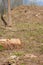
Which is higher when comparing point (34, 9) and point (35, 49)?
point (35, 49)

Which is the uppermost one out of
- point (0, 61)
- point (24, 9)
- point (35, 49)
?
point (0, 61)

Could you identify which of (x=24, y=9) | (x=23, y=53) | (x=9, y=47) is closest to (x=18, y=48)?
(x=9, y=47)

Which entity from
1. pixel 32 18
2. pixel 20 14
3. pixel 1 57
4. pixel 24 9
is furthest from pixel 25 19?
Answer: pixel 1 57

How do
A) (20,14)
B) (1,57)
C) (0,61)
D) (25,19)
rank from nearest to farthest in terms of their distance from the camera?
1. (0,61)
2. (1,57)
3. (25,19)
4. (20,14)

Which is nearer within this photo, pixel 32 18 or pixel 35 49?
pixel 35 49

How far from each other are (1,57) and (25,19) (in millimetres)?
10875

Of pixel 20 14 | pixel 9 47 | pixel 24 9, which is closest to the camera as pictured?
pixel 9 47

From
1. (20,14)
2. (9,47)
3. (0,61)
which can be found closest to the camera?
(0,61)

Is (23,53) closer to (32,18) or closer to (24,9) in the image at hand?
(32,18)

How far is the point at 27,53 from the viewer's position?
6.19 meters

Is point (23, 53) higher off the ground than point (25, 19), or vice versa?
point (23, 53)

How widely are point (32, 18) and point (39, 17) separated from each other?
1.95ft

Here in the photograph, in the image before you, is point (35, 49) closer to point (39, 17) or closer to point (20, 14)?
point (39, 17)

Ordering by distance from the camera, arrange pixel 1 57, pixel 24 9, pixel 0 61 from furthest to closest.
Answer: pixel 24 9 < pixel 1 57 < pixel 0 61
